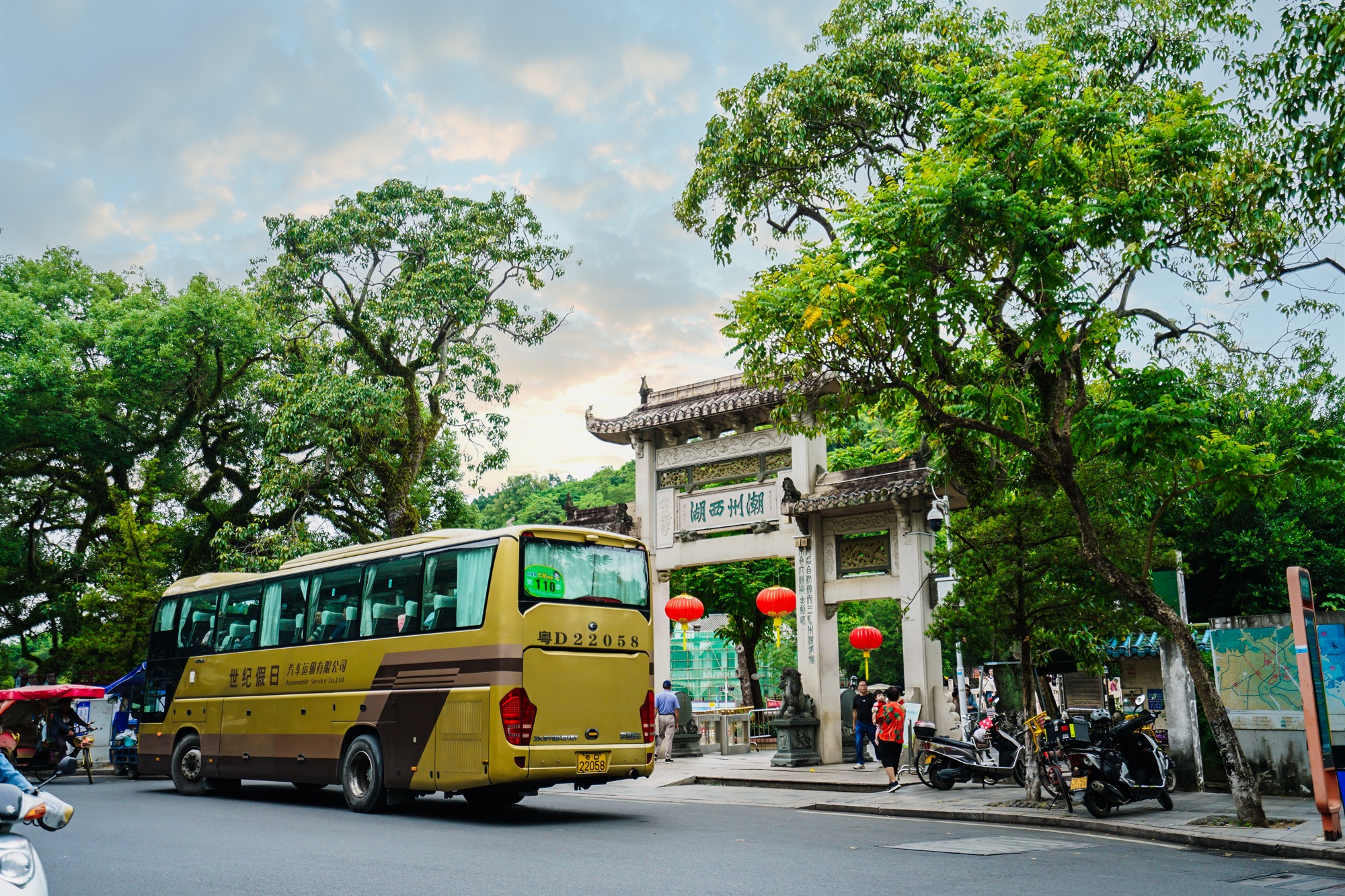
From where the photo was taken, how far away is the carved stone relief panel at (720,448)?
65.9 feet

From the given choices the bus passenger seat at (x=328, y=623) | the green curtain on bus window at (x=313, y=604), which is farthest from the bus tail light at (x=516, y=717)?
the green curtain on bus window at (x=313, y=604)

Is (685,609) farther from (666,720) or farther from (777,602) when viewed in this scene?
(666,720)

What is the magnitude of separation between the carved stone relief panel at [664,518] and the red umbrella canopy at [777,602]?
7.75 feet

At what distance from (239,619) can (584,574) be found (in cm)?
592

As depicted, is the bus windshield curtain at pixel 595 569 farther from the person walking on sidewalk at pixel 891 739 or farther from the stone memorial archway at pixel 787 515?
the stone memorial archway at pixel 787 515

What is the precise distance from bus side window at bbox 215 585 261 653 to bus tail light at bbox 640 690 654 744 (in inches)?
226

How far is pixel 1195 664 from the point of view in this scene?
1041 centimetres

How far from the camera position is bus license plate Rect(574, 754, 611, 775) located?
11031 mm

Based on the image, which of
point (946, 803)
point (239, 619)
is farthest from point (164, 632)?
point (946, 803)

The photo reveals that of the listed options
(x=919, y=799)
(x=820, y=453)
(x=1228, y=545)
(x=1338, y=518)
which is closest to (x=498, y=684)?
(x=919, y=799)

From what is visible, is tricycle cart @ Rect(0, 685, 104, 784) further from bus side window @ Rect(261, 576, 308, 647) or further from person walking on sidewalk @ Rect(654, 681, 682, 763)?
person walking on sidewalk @ Rect(654, 681, 682, 763)

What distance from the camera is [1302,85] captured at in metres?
7.94

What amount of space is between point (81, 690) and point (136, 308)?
9.70 m

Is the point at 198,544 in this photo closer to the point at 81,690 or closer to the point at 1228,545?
the point at 81,690
